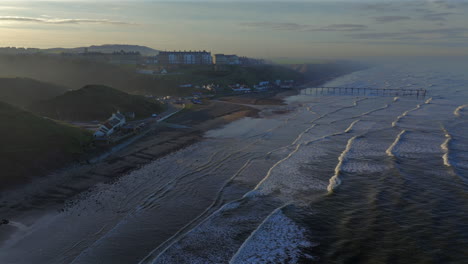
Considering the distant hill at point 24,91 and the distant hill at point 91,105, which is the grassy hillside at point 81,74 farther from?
the distant hill at point 91,105

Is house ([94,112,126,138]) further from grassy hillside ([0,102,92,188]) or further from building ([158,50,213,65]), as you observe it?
building ([158,50,213,65])

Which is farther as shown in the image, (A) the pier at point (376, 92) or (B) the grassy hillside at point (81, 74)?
(B) the grassy hillside at point (81, 74)

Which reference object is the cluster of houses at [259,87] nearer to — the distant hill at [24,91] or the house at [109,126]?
the distant hill at [24,91]

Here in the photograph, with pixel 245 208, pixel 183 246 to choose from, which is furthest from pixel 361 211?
pixel 183 246

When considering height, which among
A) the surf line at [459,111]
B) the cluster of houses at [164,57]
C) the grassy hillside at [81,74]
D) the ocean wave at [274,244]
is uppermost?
the cluster of houses at [164,57]

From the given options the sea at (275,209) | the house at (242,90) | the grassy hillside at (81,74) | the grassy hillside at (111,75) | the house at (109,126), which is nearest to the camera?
the sea at (275,209)

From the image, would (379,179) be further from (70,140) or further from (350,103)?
(350,103)

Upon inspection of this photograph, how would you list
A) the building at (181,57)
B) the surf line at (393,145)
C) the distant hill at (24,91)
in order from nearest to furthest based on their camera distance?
the surf line at (393,145) < the distant hill at (24,91) < the building at (181,57)

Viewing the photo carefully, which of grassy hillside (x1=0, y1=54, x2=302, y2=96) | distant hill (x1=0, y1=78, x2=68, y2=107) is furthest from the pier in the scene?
distant hill (x1=0, y1=78, x2=68, y2=107)

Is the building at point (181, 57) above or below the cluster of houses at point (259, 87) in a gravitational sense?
above

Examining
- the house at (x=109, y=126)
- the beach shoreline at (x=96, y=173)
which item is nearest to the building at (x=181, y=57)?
the beach shoreline at (x=96, y=173)
